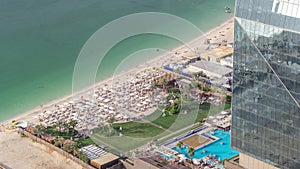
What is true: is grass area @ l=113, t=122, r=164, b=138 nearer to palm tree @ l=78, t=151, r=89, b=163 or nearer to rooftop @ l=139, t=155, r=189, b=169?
palm tree @ l=78, t=151, r=89, b=163

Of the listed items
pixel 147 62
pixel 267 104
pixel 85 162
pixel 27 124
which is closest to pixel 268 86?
pixel 267 104

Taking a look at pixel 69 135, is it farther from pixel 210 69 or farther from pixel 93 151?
pixel 210 69

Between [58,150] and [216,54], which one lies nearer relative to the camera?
[58,150]

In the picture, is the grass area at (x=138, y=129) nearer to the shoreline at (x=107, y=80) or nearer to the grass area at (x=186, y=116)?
the grass area at (x=186, y=116)

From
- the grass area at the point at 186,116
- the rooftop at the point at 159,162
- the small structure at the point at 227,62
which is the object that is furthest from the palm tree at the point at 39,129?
the small structure at the point at 227,62

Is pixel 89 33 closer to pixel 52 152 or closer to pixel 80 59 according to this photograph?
pixel 80 59

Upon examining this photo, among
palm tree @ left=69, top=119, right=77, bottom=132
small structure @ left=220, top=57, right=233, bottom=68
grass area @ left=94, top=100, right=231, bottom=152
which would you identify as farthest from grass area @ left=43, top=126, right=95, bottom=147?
small structure @ left=220, top=57, right=233, bottom=68

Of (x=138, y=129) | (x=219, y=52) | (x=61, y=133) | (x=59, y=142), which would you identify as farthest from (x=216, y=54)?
(x=59, y=142)
